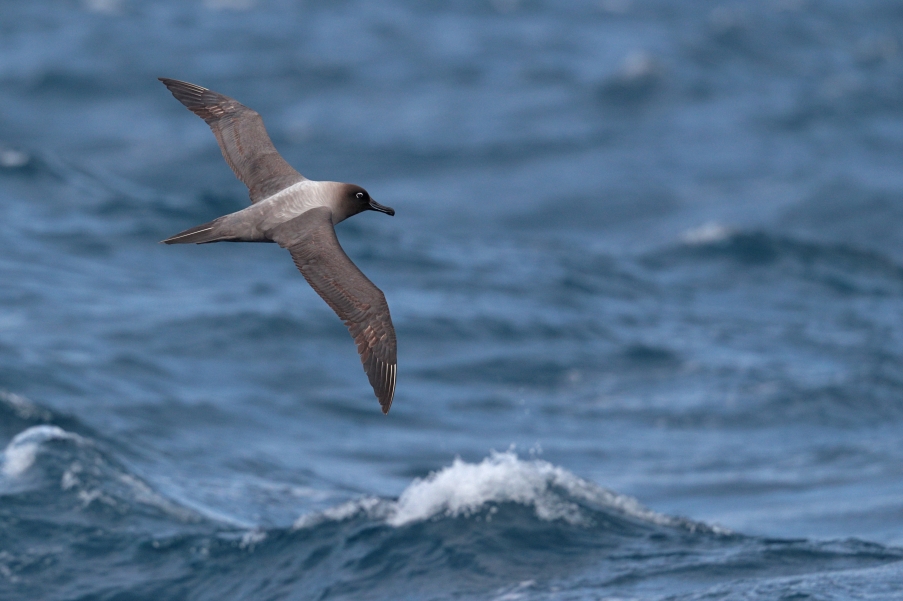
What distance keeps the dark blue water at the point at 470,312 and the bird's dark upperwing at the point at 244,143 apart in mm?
7056

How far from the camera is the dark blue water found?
2105 centimetres

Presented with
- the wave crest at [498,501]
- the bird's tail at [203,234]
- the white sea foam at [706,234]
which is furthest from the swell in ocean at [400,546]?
the white sea foam at [706,234]

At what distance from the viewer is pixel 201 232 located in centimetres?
1318

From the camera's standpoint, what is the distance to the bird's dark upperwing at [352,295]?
13.6 meters

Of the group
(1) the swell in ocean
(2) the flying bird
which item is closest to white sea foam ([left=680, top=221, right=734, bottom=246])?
(1) the swell in ocean

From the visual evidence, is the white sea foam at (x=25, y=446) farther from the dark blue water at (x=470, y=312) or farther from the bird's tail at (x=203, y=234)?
the bird's tail at (x=203, y=234)

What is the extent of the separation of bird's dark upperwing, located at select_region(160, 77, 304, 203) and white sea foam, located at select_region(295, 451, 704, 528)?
314 inches

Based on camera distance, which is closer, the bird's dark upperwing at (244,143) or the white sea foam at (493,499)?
the bird's dark upperwing at (244,143)

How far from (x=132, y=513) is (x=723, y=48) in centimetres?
3947

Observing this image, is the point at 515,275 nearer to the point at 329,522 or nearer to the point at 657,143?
the point at 657,143

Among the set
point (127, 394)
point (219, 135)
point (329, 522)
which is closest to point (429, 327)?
point (127, 394)

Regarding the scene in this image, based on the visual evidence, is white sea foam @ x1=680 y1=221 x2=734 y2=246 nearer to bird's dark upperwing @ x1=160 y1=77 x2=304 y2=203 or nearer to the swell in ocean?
the swell in ocean

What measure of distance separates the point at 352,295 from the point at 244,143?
2.63 meters

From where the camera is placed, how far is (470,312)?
33656 mm
